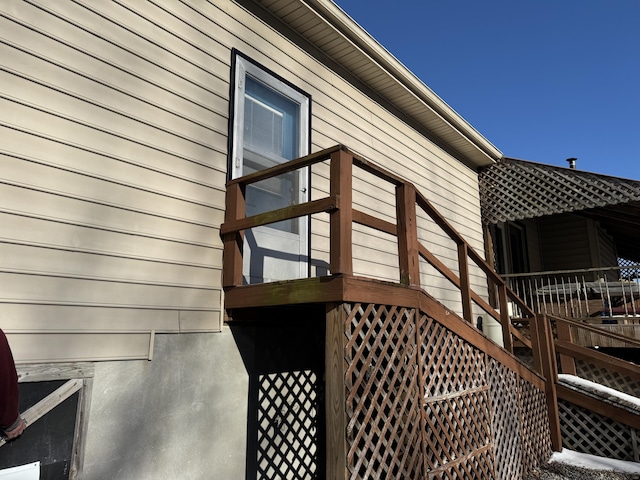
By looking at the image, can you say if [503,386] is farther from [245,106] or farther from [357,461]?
[245,106]

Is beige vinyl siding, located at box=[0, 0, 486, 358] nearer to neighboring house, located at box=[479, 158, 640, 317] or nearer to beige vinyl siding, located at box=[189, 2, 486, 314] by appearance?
beige vinyl siding, located at box=[189, 2, 486, 314]

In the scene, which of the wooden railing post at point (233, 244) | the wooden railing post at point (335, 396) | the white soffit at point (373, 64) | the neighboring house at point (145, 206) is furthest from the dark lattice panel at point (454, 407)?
the white soffit at point (373, 64)

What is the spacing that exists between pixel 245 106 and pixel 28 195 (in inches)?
78.6

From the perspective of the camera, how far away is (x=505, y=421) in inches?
173

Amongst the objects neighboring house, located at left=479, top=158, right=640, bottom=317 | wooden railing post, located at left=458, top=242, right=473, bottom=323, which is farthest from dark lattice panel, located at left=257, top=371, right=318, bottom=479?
neighboring house, located at left=479, top=158, right=640, bottom=317

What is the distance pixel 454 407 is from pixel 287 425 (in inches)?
54.4

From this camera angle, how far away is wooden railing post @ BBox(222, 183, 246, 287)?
11.2 feet

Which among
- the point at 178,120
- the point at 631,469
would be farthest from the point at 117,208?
the point at 631,469

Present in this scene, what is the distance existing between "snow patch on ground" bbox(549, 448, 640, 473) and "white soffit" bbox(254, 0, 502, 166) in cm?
455

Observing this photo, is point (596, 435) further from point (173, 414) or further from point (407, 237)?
point (173, 414)

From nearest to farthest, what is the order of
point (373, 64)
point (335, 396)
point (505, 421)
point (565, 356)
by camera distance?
point (335, 396) → point (505, 421) → point (373, 64) → point (565, 356)

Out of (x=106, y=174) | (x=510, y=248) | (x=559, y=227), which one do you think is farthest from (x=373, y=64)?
(x=559, y=227)

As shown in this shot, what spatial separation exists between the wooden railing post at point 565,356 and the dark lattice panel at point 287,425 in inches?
153

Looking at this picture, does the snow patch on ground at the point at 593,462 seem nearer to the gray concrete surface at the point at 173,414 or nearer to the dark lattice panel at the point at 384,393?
the dark lattice panel at the point at 384,393
